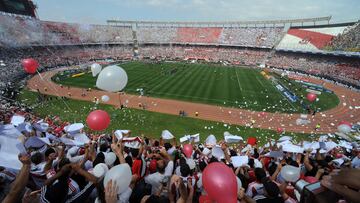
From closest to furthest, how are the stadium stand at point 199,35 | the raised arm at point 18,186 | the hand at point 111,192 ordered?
the raised arm at point 18,186 → the hand at point 111,192 → the stadium stand at point 199,35

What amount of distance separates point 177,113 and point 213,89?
11410 mm

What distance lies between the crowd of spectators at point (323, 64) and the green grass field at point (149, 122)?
100 ft

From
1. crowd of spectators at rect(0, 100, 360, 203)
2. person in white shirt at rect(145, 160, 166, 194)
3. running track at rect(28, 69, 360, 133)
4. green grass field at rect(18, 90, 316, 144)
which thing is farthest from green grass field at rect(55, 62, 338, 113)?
person in white shirt at rect(145, 160, 166, 194)

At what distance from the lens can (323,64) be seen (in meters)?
56.7

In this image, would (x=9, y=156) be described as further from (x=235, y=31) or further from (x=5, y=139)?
(x=235, y=31)

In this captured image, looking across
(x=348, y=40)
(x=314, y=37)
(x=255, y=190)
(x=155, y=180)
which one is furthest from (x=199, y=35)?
(x=255, y=190)

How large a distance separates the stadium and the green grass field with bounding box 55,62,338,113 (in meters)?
0.29

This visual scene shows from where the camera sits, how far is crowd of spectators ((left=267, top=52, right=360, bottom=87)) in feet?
155

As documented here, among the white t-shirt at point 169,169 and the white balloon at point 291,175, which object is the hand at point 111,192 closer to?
the white t-shirt at point 169,169

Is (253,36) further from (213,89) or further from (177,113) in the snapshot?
(177,113)

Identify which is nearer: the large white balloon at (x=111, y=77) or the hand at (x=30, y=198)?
the hand at (x=30, y=198)

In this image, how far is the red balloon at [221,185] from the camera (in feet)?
11.9

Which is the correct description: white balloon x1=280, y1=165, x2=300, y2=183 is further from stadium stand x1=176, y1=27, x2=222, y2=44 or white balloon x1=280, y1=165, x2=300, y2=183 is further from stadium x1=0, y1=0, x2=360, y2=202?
stadium stand x1=176, y1=27, x2=222, y2=44

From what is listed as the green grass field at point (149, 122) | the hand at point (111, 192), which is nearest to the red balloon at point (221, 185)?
the hand at point (111, 192)
